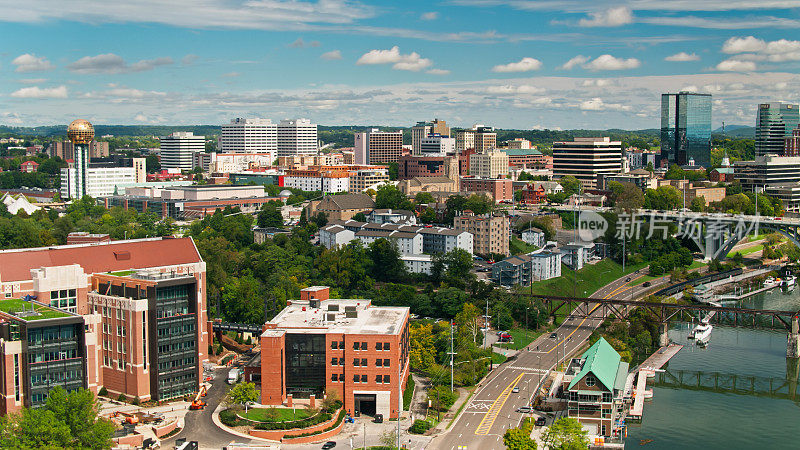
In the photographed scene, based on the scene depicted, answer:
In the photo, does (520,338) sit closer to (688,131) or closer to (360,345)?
(360,345)

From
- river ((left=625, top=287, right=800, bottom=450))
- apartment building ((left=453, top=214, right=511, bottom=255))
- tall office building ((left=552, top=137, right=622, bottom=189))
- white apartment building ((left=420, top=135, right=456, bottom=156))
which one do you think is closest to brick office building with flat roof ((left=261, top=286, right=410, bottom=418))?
river ((left=625, top=287, right=800, bottom=450))

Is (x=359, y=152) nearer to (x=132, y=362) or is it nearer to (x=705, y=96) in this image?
(x=705, y=96)

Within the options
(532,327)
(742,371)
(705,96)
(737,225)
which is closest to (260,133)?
(705,96)

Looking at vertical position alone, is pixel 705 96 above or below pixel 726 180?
above

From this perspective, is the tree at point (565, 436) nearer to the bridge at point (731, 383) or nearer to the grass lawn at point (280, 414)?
the grass lawn at point (280, 414)

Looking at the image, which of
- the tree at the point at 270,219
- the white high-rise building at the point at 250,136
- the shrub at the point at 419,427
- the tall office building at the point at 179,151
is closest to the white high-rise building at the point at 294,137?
the white high-rise building at the point at 250,136

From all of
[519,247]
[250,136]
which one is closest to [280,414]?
[519,247]
